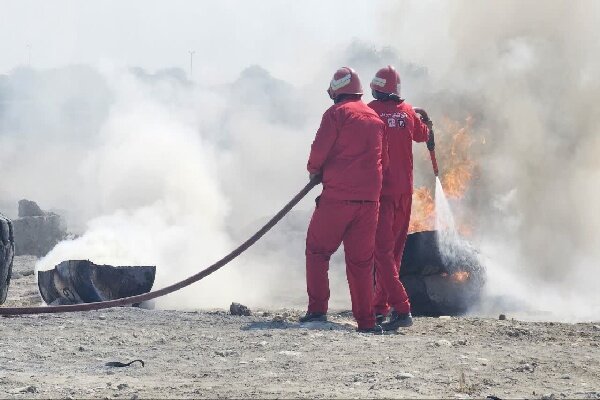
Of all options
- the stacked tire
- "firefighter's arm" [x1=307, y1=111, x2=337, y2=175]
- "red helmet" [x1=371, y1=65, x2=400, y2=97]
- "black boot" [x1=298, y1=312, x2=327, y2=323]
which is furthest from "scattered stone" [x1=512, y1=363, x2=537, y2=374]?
the stacked tire

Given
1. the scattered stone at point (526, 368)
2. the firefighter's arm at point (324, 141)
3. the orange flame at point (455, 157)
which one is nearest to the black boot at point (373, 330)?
the firefighter's arm at point (324, 141)

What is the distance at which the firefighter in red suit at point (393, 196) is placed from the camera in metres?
6.87

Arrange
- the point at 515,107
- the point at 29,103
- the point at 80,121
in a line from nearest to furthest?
the point at 515,107 < the point at 80,121 < the point at 29,103

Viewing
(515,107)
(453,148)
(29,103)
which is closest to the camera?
(453,148)

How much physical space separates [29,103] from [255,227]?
28.2 meters

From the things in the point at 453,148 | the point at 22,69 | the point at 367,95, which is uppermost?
the point at 22,69

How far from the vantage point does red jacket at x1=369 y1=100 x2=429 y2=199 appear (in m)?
6.95

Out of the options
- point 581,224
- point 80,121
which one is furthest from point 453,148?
point 80,121

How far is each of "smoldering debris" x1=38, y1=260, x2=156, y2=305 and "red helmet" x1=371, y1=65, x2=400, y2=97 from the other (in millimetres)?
2663

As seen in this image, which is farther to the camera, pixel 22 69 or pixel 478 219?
pixel 22 69

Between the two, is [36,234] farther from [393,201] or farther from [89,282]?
[393,201]

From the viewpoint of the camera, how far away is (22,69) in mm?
43594

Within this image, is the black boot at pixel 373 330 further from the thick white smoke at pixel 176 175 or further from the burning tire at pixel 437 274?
the thick white smoke at pixel 176 175

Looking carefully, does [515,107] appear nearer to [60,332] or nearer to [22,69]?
[60,332]
